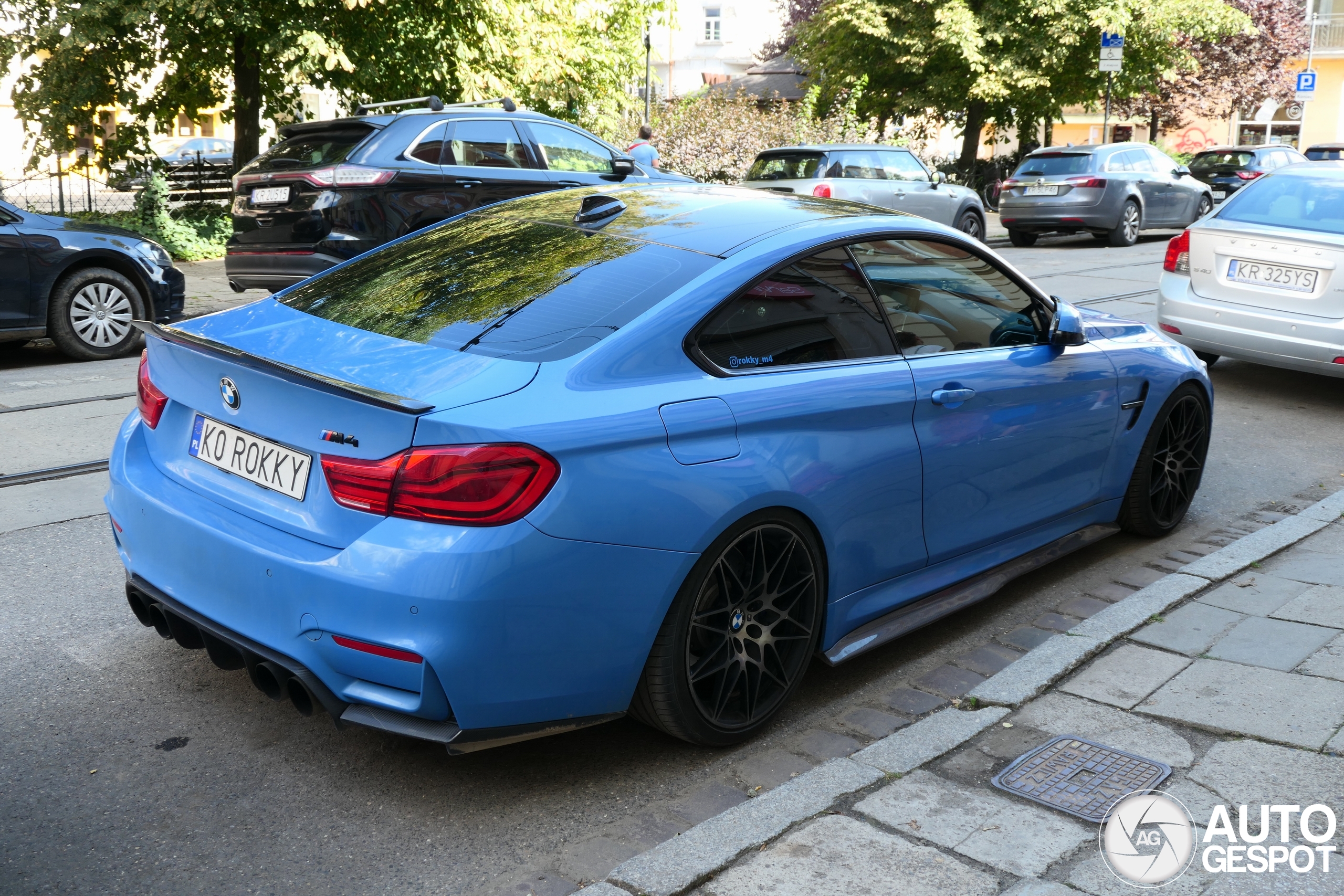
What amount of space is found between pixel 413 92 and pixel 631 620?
53.2 feet

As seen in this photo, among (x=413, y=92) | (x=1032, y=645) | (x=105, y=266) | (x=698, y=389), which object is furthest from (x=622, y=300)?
(x=413, y=92)

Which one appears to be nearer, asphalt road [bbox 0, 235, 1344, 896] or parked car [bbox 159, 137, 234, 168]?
asphalt road [bbox 0, 235, 1344, 896]

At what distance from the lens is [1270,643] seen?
4.21 meters

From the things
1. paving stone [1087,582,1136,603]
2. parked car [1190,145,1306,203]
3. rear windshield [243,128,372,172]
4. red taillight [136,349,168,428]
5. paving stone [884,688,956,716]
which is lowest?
paving stone [884,688,956,716]

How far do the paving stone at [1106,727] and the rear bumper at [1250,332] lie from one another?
5.10 meters

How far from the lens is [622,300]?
3.37 meters

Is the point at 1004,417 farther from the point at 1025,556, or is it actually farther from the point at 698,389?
the point at 698,389

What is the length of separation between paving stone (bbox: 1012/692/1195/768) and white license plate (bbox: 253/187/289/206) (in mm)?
8257

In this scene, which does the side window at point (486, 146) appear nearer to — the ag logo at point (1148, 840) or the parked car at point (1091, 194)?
the ag logo at point (1148, 840)

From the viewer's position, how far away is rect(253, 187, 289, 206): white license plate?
407 inches

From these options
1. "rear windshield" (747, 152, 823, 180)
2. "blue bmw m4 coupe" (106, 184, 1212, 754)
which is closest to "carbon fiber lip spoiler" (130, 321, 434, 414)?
"blue bmw m4 coupe" (106, 184, 1212, 754)

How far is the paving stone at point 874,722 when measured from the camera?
12.0ft

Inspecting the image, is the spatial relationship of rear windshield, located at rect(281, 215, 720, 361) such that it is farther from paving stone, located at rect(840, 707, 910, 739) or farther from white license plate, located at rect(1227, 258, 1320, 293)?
white license plate, located at rect(1227, 258, 1320, 293)

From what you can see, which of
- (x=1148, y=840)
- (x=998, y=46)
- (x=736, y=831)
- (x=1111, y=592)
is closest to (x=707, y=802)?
(x=736, y=831)
